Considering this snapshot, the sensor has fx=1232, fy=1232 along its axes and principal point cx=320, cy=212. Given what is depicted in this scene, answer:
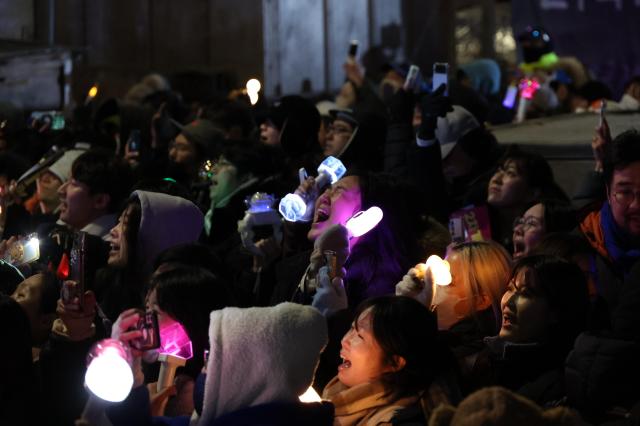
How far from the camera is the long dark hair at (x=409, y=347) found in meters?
3.99

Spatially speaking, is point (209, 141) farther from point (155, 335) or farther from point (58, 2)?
point (58, 2)

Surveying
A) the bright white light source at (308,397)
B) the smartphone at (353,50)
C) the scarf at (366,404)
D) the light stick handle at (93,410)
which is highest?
the smartphone at (353,50)

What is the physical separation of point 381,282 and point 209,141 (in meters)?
2.93

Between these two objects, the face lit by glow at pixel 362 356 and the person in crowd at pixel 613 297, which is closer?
the person in crowd at pixel 613 297

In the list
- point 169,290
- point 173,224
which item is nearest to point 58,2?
point 173,224

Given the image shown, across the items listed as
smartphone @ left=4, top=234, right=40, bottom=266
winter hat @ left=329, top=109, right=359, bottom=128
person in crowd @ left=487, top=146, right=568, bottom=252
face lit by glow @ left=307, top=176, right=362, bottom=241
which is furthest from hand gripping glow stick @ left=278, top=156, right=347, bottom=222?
winter hat @ left=329, top=109, right=359, bottom=128

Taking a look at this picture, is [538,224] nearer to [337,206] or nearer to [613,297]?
[613,297]

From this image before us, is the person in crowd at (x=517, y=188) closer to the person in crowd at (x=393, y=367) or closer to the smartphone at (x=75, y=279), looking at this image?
the person in crowd at (x=393, y=367)

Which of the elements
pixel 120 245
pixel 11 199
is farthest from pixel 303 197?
pixel 11 199

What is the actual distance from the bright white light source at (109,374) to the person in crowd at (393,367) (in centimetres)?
93

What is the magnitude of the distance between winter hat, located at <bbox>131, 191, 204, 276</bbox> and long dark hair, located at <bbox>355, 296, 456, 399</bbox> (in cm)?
161

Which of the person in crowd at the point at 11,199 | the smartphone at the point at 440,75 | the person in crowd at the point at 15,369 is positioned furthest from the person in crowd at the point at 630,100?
the person in crowd at the point at 15,369

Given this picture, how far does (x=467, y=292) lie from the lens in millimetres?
4812

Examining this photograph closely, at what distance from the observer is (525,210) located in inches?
238
